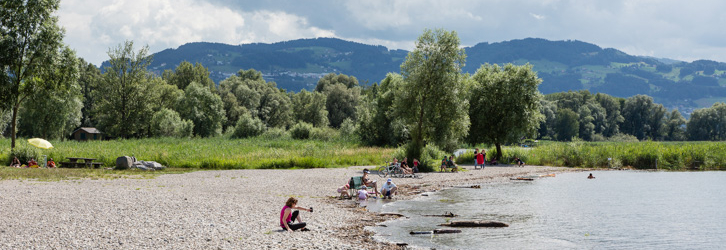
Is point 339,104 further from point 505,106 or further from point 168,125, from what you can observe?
point 505,106

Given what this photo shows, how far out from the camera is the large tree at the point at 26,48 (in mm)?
41750

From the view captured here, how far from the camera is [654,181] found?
135 feet

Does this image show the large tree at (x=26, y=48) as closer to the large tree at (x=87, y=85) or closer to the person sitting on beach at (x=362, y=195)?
the person sitting on beach at (x=362, y=195)

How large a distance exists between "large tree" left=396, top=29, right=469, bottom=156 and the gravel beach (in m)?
15.8

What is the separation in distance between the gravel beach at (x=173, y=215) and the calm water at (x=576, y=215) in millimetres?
2225

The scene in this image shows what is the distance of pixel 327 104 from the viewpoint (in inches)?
4966

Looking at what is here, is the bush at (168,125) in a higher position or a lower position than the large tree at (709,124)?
lower

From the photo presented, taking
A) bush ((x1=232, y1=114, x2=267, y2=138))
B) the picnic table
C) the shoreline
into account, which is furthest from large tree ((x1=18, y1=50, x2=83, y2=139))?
the shoreline

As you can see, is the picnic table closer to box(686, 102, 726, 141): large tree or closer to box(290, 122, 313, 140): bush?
box(290, 122, 313, 140): bush

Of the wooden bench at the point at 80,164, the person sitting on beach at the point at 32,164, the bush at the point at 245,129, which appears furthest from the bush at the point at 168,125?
the person sitting on beach at the point at 32,164

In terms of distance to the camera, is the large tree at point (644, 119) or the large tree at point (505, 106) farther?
the large tree at point (644, 119)

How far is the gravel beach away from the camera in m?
13.5

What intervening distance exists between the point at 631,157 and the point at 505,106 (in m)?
14.5

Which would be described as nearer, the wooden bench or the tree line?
the wooden bench
